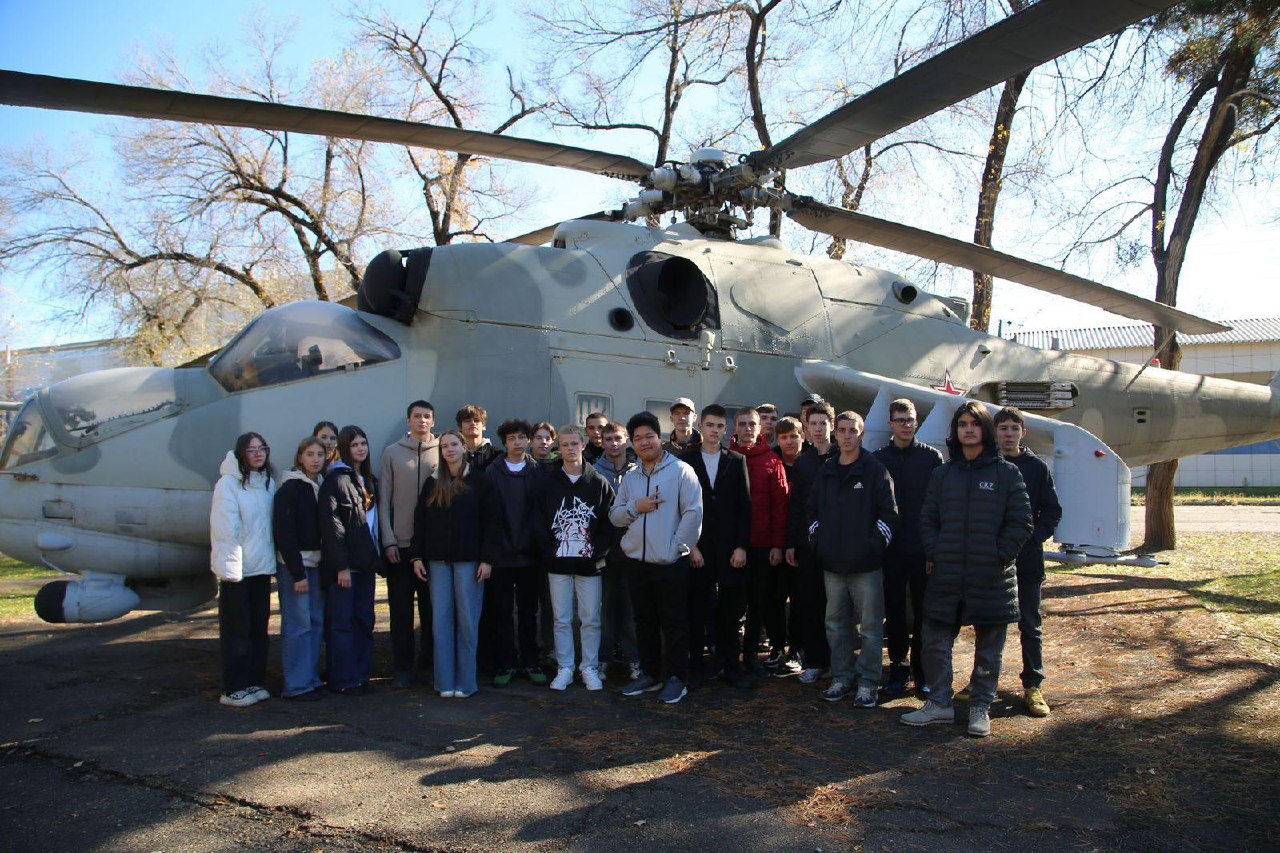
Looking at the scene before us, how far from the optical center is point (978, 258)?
910cm

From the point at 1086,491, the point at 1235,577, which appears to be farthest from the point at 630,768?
the point at 1235,577

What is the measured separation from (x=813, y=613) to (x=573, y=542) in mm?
1759

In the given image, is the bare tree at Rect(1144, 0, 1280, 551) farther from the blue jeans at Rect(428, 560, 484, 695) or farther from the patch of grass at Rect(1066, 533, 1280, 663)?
the blue jeans at Rect(428, 560, 484, 695)

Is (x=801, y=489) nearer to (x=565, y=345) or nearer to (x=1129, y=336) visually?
(x=565, y=345)

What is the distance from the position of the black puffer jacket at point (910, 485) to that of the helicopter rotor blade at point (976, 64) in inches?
97.6

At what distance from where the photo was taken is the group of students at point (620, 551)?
5.56 m

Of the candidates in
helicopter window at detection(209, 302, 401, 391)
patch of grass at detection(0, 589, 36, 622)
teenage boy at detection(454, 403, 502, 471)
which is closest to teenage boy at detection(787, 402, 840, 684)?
teenage boy at detection(454, 403, 502, 471)

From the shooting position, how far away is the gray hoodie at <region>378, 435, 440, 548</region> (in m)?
6.02

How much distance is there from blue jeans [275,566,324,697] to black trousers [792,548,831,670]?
3237 millimetres

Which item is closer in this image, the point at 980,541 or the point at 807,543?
the point at 980,541

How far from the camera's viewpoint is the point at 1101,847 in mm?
3527

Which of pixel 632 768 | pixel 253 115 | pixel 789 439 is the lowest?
pixel 632 768

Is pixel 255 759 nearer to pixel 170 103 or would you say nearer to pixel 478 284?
pixel 478 284

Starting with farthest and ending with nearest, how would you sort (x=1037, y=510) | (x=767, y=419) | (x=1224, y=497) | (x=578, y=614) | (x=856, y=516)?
(x=1224, y=497) < (x=767, y=419) < (x=578, y=614) < (x=856, y=516) < (x=1037, y=510)
